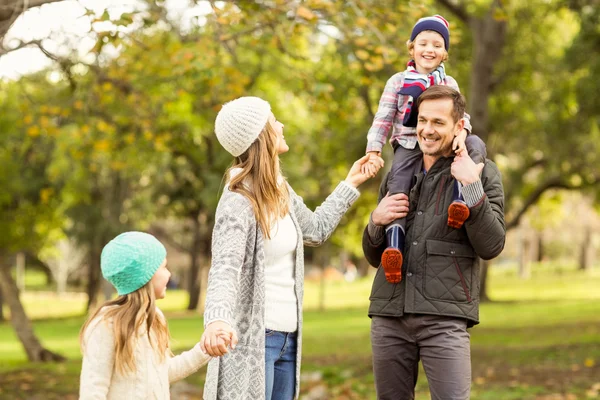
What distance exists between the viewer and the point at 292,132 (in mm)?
24562

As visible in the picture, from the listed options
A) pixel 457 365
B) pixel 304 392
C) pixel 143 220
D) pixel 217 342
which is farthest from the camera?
pixel 143 220

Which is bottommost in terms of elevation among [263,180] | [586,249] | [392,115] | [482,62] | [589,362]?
[589,362]

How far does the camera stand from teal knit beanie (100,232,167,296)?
12.3 feet

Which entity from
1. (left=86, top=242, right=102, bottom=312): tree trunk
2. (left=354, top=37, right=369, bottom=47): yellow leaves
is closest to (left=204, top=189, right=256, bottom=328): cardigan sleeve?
(left=354, top=37, right=369, bottom=47): yellow leaves

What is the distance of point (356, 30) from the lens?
906 centimetres

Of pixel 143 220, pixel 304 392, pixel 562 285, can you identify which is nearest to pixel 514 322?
pixel 304 392

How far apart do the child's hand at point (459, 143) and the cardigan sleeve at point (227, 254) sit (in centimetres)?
92

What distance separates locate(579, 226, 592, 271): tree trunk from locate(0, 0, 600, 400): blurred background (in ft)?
40.3

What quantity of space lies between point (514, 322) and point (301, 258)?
19.5 m

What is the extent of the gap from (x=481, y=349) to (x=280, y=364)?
13.0 metres

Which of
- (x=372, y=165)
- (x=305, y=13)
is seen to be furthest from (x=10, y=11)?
(x=372, y=165)

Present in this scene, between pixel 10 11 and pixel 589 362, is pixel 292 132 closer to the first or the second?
pixel 589 362

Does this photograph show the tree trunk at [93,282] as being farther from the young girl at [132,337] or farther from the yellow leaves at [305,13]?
the young girl at [132,337]

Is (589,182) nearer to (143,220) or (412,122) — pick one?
(143,220)
